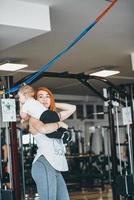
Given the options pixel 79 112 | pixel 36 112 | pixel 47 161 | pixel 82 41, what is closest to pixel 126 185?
pixel 82 41

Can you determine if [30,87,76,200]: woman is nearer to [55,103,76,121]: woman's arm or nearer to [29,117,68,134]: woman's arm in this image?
[29,117,68,134]: woman's arm

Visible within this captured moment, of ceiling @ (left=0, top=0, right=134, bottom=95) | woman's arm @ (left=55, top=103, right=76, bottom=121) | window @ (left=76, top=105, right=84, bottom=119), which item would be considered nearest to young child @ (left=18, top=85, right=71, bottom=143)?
woman's arm @ (left=55, top=103, right=76, bottom=121)

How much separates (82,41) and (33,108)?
3686mm

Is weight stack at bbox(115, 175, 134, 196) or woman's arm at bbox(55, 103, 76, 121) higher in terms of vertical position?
woman's arm at bbox(55, 103, 76, 121)

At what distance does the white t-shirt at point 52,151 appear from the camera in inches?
122

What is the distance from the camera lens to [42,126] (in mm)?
3109

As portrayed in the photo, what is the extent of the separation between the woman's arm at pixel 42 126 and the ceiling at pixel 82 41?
74.4 inches

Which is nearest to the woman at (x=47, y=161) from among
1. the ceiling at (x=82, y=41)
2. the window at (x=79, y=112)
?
the ceiling at (x=82, y=41)

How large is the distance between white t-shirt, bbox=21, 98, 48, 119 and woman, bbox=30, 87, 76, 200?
9 centimetres

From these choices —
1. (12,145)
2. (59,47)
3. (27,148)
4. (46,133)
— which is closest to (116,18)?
(59,47)

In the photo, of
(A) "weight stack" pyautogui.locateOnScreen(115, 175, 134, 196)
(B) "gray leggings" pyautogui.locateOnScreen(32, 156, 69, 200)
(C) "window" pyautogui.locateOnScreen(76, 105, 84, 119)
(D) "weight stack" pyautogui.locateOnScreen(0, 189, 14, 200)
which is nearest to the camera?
(B) "gray leggings" pyautogui.locateOnScreen(32, 156, 69, 200)

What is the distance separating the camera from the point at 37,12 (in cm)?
466

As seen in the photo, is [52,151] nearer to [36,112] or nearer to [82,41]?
[36,112]

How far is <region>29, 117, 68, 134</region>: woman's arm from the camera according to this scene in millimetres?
Result: 3078
